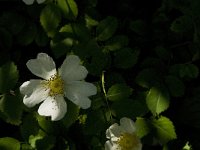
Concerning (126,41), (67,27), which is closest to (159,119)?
(126,41)

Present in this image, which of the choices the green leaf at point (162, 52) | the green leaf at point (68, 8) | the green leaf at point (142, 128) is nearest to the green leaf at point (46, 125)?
the green leaf at point (142, 128)

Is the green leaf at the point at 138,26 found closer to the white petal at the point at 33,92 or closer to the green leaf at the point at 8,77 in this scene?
the white petal at the point at 33,92

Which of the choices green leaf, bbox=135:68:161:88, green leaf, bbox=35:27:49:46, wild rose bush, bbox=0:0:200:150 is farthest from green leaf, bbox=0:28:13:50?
green leaf, bbox=135:68:161:88

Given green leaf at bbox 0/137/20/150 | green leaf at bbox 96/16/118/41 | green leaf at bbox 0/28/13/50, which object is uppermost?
green leaf at bbox 96/16/118/41

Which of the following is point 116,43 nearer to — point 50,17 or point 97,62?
point 97,62

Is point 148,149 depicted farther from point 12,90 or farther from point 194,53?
point 12,90

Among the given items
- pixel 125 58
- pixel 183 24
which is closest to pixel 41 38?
pixel 125 58

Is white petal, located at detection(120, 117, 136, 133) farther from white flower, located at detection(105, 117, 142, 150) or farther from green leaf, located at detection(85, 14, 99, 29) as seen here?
green leaf, located at detection(85, 14, 99, 29)

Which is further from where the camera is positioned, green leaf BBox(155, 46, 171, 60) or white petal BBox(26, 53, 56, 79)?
green leaf BBox(155, 46, 171, 60)
